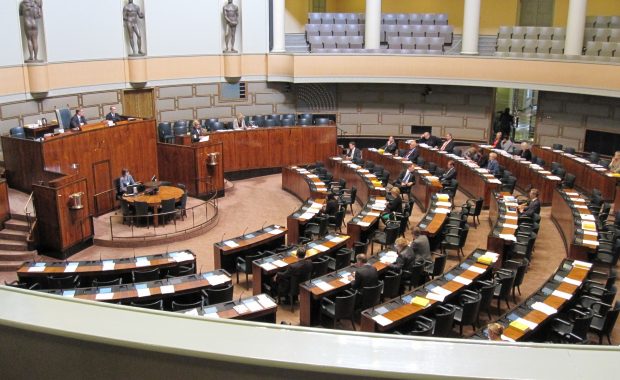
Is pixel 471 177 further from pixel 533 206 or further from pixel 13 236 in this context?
pixel 13 236

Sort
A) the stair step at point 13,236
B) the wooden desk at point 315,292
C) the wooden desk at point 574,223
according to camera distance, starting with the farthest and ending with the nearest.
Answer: the stair step at point 13,236 < the wooden desk at point 574,223 < the wooden desk at point 315,292

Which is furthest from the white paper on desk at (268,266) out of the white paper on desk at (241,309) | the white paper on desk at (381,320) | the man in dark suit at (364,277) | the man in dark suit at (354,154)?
the man in dark suit at (354,154)

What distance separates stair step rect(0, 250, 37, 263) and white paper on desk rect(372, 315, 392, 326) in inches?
315

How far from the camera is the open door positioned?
1950cm

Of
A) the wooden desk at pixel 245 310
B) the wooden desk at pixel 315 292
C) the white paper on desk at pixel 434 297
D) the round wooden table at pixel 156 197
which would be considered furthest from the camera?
the round wooden table at pixel 156 197

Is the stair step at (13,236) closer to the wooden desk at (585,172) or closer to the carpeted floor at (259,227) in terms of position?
the carpeted floor at (259,227)

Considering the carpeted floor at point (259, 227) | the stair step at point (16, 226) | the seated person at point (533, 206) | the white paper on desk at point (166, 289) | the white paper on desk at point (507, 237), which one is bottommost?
the carpeted floor at point (259, 227)

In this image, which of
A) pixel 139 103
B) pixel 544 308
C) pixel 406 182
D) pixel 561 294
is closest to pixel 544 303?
pixel 544 308

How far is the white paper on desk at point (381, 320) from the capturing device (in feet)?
25.2

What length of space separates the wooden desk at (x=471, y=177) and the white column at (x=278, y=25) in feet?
23.9

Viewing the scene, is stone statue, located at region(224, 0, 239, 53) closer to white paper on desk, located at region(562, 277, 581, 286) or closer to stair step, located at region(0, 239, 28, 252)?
stair step, located at region(0, 239, 28, 252)

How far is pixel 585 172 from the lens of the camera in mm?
15945

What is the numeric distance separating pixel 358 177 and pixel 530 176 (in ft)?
15.4

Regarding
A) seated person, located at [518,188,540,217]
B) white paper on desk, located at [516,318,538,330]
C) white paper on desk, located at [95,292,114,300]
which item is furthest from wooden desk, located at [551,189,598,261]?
white paper on desk, located at [95,292,114,300]
